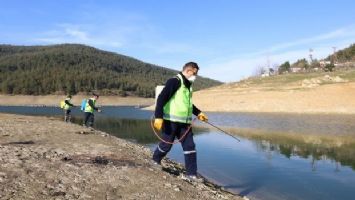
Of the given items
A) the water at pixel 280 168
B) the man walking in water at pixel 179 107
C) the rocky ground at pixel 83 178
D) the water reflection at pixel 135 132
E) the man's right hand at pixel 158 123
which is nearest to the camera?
the rocky ground at pixel 83 178

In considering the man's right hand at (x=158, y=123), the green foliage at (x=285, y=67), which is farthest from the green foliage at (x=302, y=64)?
the man's right hand at (x=158, y=123)

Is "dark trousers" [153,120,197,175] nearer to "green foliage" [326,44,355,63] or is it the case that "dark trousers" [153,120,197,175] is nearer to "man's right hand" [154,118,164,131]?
"man's right hand" [154,118,164,131]

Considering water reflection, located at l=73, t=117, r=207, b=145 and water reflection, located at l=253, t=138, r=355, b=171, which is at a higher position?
water reflection, located at l=253, t=138, r=355, b=171

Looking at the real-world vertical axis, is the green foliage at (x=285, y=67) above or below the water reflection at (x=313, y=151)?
above

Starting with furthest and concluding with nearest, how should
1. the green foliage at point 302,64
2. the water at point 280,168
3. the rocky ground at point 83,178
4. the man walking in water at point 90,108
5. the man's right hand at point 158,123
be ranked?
1. the green foliage at point 302,64
2. the man walking in water at point 90,108
3. the water at point 280,168
4. the man's right hand at point 158,123
5. the rocky ground at point 83,178

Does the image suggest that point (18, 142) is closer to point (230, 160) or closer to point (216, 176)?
point (216, 176)

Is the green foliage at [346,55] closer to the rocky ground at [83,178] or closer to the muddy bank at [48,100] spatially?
the muddy bank at [48,100]

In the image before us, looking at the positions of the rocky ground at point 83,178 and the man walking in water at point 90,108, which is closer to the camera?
the rocky ground at point 83,178

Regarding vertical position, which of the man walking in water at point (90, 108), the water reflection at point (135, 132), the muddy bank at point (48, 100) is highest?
the man walking in water at point (90, 108)

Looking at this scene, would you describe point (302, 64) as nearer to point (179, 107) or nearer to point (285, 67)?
point (285, 67)

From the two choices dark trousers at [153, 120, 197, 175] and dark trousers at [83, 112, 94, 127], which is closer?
dark trousers at [153, 120, 197, 175]

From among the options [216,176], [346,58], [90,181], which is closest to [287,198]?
[216,176]

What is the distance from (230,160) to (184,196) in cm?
989

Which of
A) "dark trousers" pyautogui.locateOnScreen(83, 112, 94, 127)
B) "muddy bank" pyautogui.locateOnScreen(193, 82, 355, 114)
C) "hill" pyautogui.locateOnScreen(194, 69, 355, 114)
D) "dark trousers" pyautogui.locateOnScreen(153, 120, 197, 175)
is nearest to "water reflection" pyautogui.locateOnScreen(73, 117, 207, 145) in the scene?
"dark trousers" pyautogui.locateOnScreen(83, 112, 94, 127)
